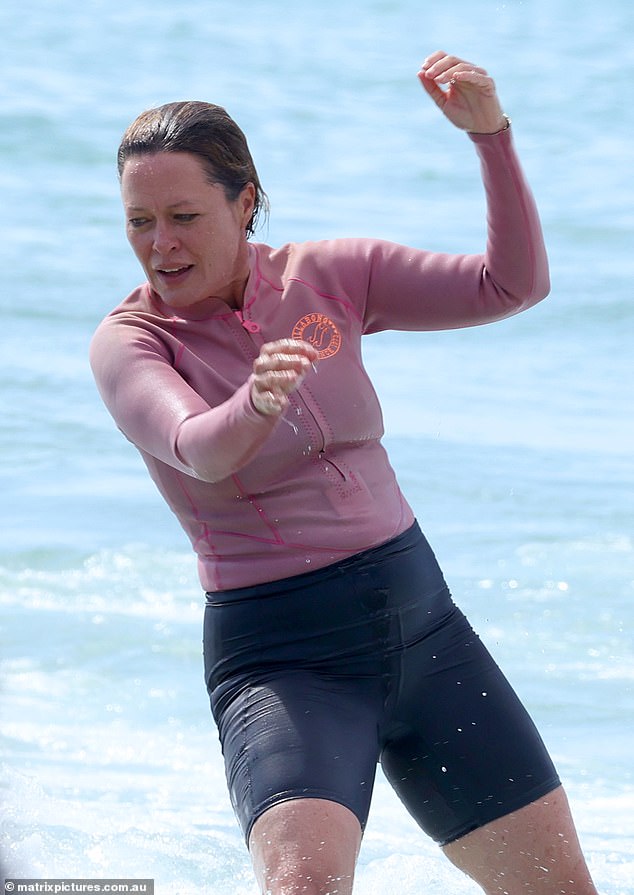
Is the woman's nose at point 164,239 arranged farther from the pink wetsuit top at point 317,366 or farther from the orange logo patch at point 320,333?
the orange logo patch at point 320,333

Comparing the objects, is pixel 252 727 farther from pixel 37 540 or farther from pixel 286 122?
pixel 286 122

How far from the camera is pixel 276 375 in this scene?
202 centimetres

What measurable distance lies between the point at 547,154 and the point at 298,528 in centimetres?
1091

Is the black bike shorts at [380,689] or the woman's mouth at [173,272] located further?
the woman's mouth at [173,272]

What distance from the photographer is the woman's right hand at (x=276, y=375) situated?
6.63 feet

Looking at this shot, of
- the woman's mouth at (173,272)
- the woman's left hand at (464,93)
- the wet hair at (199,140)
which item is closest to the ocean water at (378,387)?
the woman's mouth at (173,272)

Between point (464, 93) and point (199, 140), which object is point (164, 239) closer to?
point (199, 140)

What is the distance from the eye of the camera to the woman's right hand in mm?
2020

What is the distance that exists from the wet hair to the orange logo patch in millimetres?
260

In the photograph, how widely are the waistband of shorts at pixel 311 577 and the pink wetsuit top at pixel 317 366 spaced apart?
0.5 inches

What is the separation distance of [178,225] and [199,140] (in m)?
0.16

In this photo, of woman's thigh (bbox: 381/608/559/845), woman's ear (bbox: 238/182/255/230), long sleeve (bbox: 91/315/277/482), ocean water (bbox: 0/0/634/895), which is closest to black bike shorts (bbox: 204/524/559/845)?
woman's thigh (bbox: 381/608/559/845)

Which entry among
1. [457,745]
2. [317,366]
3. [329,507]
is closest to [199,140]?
[317,366]

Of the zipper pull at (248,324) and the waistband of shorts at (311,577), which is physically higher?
the zipper pull at (248,324)
